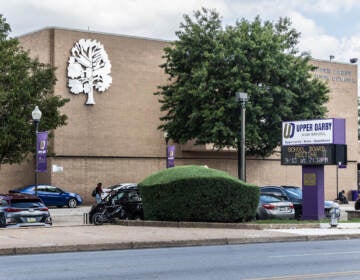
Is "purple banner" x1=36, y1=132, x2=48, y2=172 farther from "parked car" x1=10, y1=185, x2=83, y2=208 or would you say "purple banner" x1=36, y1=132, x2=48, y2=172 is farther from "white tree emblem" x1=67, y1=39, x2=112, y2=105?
"white tree emblem" x1=67, y1=39, x2=112, y2=105

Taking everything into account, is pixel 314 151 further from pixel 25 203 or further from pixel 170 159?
pixel 170 159

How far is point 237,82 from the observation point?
42094mm

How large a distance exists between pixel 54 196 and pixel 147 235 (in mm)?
25380

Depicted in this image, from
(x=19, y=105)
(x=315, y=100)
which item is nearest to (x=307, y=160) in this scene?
(x=19, y=105)

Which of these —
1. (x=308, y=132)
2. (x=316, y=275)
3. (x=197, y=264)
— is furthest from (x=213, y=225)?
(x=316, y=275)

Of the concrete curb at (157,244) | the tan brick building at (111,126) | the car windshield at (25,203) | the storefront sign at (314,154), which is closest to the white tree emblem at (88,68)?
the tan brick building at (111,126)

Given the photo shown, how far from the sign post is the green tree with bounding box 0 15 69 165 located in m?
12.5

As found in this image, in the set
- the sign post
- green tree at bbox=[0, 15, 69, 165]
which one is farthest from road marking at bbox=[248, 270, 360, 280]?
green tree at bbox=[0, 15, 69, 165]

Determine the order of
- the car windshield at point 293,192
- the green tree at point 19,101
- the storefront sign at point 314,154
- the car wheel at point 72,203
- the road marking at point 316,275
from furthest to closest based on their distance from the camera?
1. the car wheel at point 72,203
2. the green tree at point 19,101
3. the car windshield at point 293,192
4. the storefront sign at point 314,154
5. the road marking at point 316,275

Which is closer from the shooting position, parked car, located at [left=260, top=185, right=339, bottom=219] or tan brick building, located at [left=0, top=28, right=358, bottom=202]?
parked car, located at [left=260, top=185, right=339, bottom=219]

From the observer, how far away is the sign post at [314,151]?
27.9 metres

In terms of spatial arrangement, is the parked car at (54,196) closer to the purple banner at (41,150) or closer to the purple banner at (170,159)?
the purple banner at (170,159)

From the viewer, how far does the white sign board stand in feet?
91.9

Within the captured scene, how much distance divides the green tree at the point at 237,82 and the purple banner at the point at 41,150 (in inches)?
496
